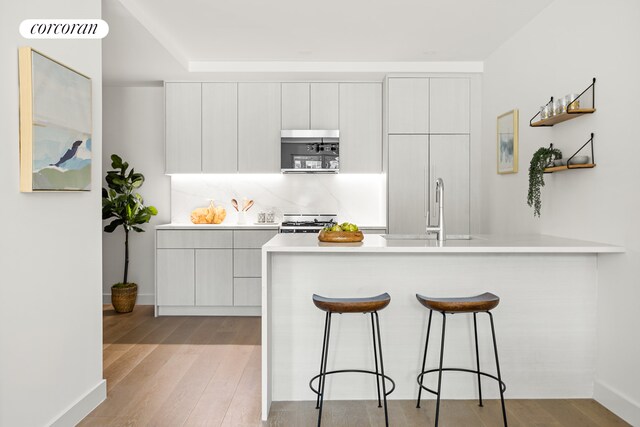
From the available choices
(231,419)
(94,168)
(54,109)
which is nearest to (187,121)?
(94,168)

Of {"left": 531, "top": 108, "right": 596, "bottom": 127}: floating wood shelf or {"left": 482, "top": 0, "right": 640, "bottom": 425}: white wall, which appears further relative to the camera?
{"left": 531, "top": 108, "right": 596, "bottom": 127}: floating wood shelf

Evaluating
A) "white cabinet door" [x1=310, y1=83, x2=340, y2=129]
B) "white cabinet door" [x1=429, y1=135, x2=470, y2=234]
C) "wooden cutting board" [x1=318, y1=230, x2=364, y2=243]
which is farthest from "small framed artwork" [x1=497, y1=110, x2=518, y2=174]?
"wooden cutting board" [x1=318, y1=230, x2=364, y2=243]

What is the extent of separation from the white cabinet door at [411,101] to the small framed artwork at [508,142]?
0.87 metres

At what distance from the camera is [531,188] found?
3719 millimetres

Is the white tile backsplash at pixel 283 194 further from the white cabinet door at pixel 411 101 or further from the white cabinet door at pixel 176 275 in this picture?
the white cabinet door at pixel 411 101

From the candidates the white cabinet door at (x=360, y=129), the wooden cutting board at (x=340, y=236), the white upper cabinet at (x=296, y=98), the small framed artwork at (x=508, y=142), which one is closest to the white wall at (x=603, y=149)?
the small framed artwork at (x=508, y=142)

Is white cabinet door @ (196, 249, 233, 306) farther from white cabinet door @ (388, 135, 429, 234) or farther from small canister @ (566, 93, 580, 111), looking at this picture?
small canister @ (566, 93, 580, 111)

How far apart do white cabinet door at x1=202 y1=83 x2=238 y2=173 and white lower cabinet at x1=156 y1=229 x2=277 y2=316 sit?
835 millimetres

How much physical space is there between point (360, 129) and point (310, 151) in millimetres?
612

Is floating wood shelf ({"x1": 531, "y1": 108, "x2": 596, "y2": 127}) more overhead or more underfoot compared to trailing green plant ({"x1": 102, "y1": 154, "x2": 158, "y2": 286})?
more overhead

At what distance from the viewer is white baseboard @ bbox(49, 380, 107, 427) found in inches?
110

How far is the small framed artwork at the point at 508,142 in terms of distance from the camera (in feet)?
14.7

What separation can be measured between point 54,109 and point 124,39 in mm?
1972

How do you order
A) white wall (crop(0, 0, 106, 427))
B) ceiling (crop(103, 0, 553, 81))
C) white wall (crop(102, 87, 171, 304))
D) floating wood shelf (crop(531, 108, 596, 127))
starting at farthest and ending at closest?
1. white wall (crop(102, 87, 171, 304))
2. ceiling (crop(103, 0, 553, 81))
3. floating wood shelf (crop(531, 108, 596, 127))
4. white wall (crop(0, 0, 106, 427))
